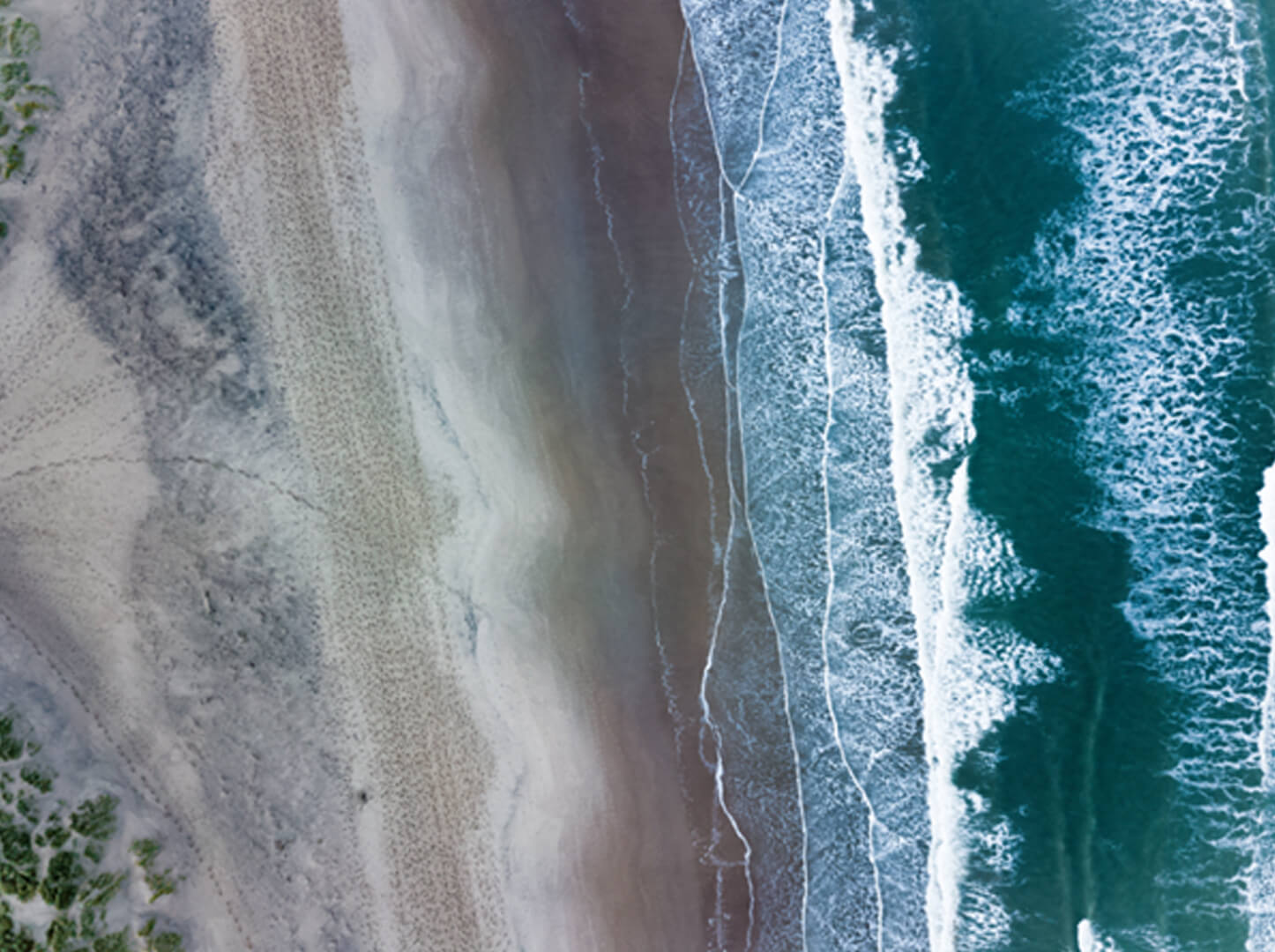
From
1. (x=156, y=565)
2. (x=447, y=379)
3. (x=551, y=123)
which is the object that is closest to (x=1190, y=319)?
(x=551, y=123)

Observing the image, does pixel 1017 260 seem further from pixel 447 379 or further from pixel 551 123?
pixel 447 379

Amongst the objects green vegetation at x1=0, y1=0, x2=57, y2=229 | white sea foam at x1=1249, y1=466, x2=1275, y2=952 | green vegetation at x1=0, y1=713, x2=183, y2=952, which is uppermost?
green vegetation at x1=0, y1=0, x2=57, y2=229

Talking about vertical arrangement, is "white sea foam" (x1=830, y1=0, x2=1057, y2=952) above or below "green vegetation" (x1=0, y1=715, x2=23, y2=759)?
above

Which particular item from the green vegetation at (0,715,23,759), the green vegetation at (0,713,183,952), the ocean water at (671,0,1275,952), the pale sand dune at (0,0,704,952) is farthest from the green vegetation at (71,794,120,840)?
the ocean water at (671,0,1275,952)

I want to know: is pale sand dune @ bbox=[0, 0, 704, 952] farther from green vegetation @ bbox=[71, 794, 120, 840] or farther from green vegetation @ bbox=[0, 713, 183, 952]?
green vegetation @ bbox=[0, 713, 183, 952]

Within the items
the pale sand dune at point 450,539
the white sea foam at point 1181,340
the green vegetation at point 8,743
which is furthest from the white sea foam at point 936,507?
the green vegetation at point 8,743

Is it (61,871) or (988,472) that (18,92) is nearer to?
(61,871)
